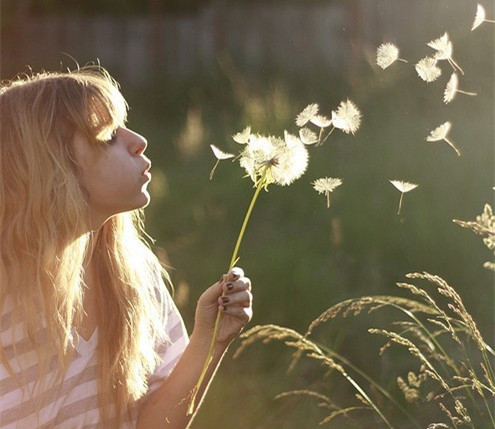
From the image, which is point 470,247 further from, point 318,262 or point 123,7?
point 123,7

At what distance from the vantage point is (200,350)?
1.85 meters

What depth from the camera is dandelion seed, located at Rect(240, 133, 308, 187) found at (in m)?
1.57

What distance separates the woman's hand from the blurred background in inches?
22.5

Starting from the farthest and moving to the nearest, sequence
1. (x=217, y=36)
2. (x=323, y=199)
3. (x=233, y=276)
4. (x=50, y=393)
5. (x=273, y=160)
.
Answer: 1. (x=217, y=36)
2. (x=323, y=199)
3. (x=50, y=393)
4. (x=233, y=276)
5. (x=273, y=160)

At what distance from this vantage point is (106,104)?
1820mm

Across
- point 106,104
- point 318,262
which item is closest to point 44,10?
point 318,262

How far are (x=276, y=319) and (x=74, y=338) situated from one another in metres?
1.12

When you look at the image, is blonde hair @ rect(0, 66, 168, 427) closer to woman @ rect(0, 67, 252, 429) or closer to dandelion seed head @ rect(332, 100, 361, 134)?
woman @ rect(0, 67, 252, 429)

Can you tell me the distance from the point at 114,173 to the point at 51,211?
12cm

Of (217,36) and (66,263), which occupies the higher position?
(66,263)

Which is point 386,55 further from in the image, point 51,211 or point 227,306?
point 51,211

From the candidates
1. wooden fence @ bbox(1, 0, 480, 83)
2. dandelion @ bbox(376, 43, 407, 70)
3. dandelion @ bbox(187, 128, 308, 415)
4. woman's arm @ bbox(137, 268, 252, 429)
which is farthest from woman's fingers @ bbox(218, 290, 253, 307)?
wooden fence @ bbox(1, 0, 480, 83)

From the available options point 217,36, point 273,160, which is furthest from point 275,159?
point 217,36

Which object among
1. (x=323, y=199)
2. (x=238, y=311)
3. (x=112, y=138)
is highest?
(x=112, y=138)
